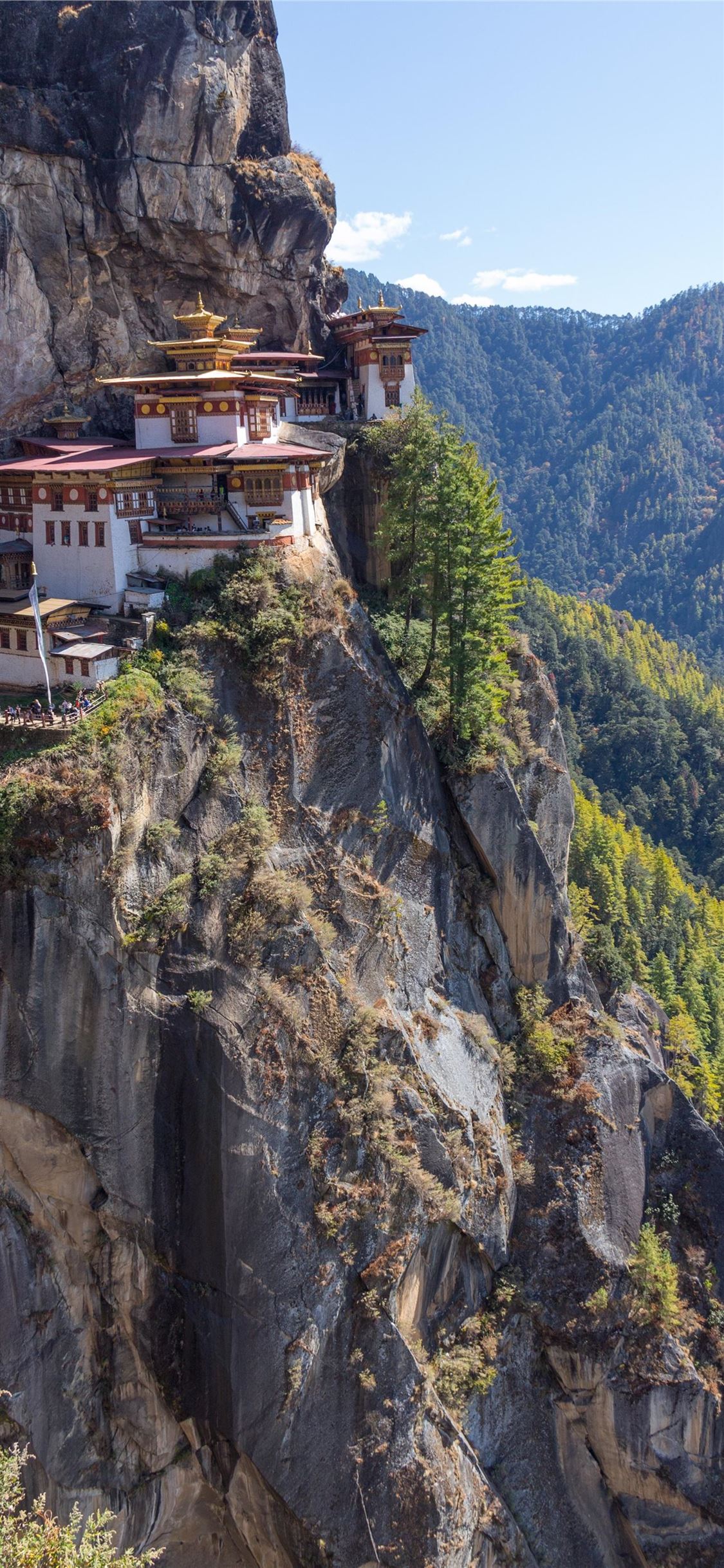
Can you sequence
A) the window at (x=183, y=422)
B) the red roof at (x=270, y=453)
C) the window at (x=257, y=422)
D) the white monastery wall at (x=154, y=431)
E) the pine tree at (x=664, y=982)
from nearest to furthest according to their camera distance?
the red roof at (x=270, y=453)
the window at (x=183, y=422)
the white monastery wall at (x=154, y=431)
the window at (x=257, y=422)
the pine tree at (x=664, y=982)

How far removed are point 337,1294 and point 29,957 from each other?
12146mm

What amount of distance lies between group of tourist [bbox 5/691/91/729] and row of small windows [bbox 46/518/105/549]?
22.6 ft

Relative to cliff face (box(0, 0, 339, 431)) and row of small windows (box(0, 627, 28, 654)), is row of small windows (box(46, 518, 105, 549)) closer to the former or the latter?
row of small windows (box(0, 627, 28, 654))

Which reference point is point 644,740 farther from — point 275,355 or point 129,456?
point 129,456

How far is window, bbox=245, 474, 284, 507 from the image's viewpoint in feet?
119

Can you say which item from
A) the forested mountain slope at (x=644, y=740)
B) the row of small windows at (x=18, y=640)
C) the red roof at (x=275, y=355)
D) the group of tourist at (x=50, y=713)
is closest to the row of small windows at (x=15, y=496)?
the row of small windows at (x=18, y=640)

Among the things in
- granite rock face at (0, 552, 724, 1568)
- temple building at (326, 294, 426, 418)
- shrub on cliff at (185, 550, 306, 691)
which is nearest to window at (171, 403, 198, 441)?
shrub on cliff at (185, 550, 306, 691)

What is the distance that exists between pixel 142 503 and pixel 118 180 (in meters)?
13.6

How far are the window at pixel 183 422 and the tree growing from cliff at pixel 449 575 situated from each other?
7286mm

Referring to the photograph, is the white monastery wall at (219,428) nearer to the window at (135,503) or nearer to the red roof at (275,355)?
the window at (135,503)

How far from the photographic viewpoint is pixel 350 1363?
93.9 ft

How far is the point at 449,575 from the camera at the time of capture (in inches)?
1503

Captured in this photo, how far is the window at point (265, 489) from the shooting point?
119ft

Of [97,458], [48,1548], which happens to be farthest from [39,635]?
[48,1548]
